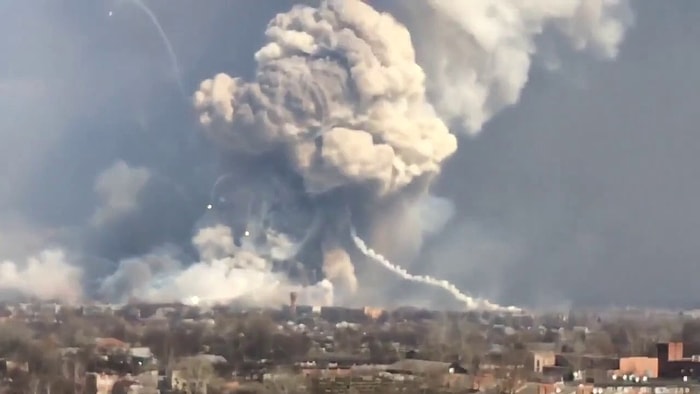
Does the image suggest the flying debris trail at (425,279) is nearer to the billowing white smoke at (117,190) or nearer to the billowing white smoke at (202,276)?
the billowing white smoke at (202,276)

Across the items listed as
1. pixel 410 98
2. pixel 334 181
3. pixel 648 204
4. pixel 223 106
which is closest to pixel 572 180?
pixel 648 204

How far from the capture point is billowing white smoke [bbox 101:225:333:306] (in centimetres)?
223

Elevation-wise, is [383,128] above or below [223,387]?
above

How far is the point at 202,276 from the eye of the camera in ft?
7.33

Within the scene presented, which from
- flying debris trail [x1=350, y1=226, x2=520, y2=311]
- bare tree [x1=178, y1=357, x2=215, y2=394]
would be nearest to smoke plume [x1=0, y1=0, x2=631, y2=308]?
flying debris trail [x1=350, y1=226, x2=520, y2=311]

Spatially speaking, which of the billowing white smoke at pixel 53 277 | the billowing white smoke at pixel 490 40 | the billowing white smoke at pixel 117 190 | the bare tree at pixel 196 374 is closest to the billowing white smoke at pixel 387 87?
the billowing white smoke at pixel 490 40

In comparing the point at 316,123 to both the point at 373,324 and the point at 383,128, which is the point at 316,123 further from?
the point at 373,324

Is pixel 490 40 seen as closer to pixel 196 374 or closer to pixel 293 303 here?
pixel 293 303

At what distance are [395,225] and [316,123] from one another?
0.32 meters

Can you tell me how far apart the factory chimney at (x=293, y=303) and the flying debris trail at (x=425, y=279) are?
20cm

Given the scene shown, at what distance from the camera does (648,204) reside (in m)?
2.15

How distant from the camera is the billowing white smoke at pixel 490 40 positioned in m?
2.19

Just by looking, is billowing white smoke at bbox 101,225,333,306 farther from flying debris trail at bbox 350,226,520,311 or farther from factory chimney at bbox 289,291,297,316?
flying debris trail at bbox 350,226,520,311

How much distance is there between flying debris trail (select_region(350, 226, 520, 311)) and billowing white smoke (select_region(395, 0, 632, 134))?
1.25ft
